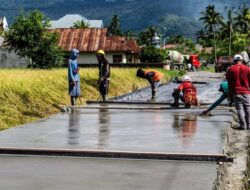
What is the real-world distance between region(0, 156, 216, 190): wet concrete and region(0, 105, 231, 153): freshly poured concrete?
845 millimetres

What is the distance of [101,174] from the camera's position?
7.48m

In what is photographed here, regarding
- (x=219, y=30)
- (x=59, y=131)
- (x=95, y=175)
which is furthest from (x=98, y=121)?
(x=219, y=30)

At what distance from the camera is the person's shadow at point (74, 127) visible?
33.1 ft

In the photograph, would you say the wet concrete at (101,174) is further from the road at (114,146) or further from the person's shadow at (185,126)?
the person's shadow at (185,126)

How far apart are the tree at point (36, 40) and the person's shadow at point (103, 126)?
21.7m

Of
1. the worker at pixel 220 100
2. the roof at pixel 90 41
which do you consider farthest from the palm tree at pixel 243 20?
the worker at pixel 220 100

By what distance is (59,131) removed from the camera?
37.3 ft

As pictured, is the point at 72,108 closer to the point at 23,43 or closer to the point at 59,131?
the point at 59,131

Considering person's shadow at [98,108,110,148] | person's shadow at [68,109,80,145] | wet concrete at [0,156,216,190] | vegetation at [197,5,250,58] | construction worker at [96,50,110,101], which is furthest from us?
vegetation at [197,5,250,58]

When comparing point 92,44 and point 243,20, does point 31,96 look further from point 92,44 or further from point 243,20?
point 243,20

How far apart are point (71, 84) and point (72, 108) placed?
646mm

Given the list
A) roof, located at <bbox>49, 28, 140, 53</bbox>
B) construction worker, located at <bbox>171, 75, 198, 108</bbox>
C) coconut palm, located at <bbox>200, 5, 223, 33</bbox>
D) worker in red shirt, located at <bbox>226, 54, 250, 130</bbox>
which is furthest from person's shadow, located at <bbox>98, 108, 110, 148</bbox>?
coconut palm, located at <bbox>200, 5, 223, 33</bbox>

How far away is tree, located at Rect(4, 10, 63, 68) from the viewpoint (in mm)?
37719

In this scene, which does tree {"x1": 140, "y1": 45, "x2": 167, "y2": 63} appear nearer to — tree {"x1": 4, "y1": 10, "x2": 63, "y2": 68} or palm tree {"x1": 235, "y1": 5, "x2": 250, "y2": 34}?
tree {"x1": 4, "y1": 10, "x2": 63, "y2": 68}
